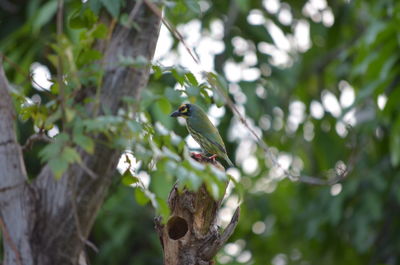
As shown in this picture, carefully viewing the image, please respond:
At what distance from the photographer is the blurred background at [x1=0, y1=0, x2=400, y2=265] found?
623 centimetres

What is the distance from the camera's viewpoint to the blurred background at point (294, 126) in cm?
623

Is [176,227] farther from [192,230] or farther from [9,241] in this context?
[9,241]

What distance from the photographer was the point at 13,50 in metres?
6.92

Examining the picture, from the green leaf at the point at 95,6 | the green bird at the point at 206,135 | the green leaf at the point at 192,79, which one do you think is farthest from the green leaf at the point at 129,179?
the green bird at the point at 206,135

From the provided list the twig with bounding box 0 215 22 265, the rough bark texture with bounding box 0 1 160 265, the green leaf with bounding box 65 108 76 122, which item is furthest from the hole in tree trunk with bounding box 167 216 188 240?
the green leaf with bounding box 65 108 76 122

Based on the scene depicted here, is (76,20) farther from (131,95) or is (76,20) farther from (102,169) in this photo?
(102,169)

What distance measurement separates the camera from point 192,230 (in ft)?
12.4

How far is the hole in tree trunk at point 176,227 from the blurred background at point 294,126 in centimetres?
90

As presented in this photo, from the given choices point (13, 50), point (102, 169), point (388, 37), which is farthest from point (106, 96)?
point (13, 50)

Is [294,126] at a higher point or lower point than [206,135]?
lower

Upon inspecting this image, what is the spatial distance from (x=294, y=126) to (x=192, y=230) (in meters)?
6.79

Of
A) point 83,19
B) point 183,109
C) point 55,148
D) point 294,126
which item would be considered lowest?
point 294,126

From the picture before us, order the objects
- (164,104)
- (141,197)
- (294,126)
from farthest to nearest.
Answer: (294,126) < (164,104) < (141,197)

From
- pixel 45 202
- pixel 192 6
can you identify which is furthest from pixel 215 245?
pixel 192 6
